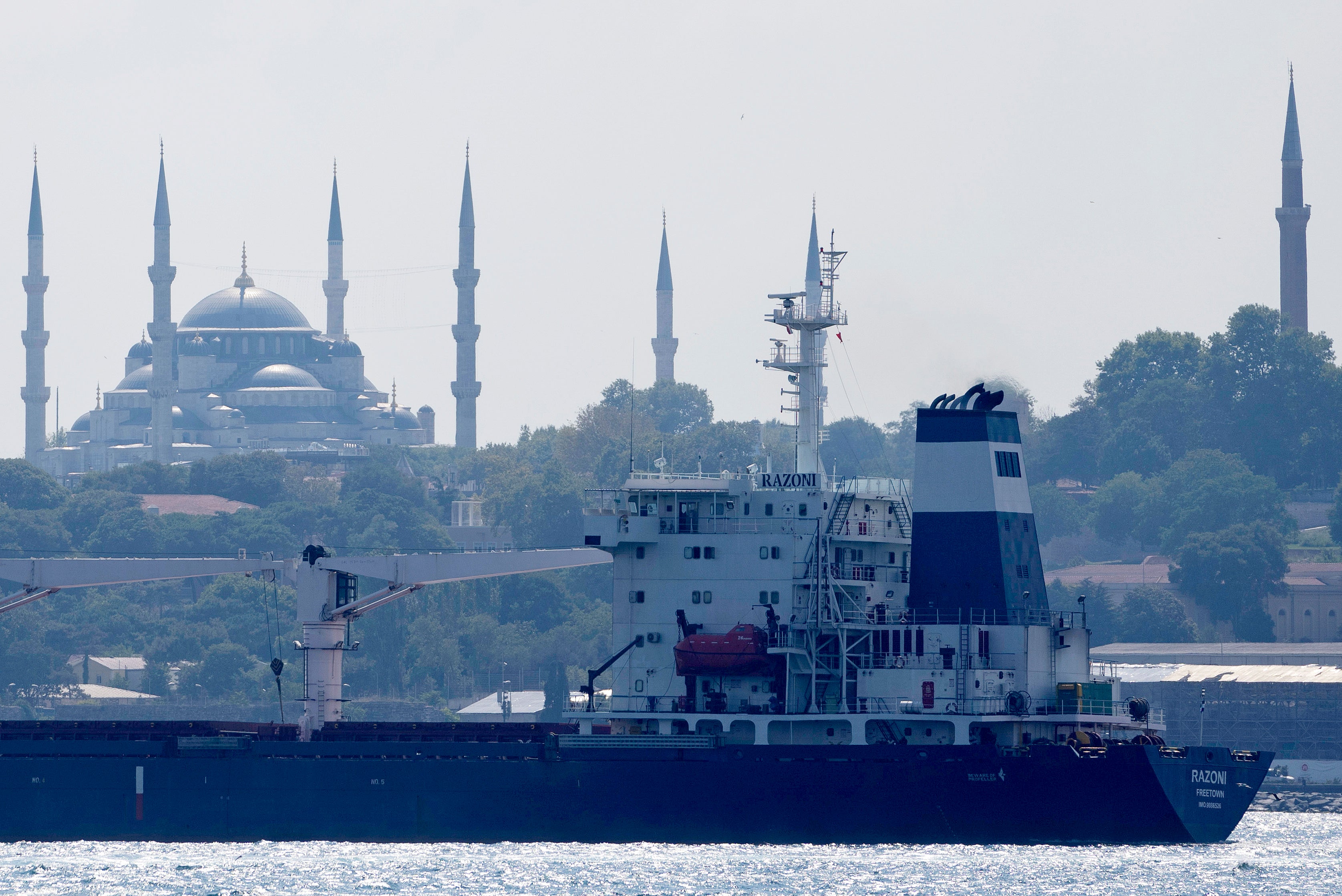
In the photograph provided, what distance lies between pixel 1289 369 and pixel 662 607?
116 metres

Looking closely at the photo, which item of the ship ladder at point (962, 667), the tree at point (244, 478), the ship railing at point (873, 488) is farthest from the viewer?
the tree at point (244, 478)

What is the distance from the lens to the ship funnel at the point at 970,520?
183 feet

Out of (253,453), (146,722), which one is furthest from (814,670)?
(253,453)

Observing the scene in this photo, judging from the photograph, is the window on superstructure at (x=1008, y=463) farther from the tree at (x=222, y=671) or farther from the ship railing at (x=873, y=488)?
the tree at (x=222, y=671)

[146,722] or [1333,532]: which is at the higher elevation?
[1333,532]

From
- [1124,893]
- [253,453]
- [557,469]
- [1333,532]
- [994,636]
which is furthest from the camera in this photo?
[253,453]

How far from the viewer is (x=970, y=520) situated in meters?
56.0

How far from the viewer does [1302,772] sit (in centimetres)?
9681

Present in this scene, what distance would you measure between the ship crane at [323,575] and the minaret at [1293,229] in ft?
346

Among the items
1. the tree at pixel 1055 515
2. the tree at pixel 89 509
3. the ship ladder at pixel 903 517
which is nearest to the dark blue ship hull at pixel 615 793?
the ship ladder at pixel 903 517

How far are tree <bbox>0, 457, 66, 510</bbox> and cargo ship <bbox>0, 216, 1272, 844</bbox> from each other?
367 ft

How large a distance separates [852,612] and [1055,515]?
331ft

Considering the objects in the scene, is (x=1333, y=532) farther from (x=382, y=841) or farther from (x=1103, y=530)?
(x=382, y=841)

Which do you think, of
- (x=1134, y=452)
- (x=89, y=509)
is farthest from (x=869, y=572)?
(x=89, y=509)
